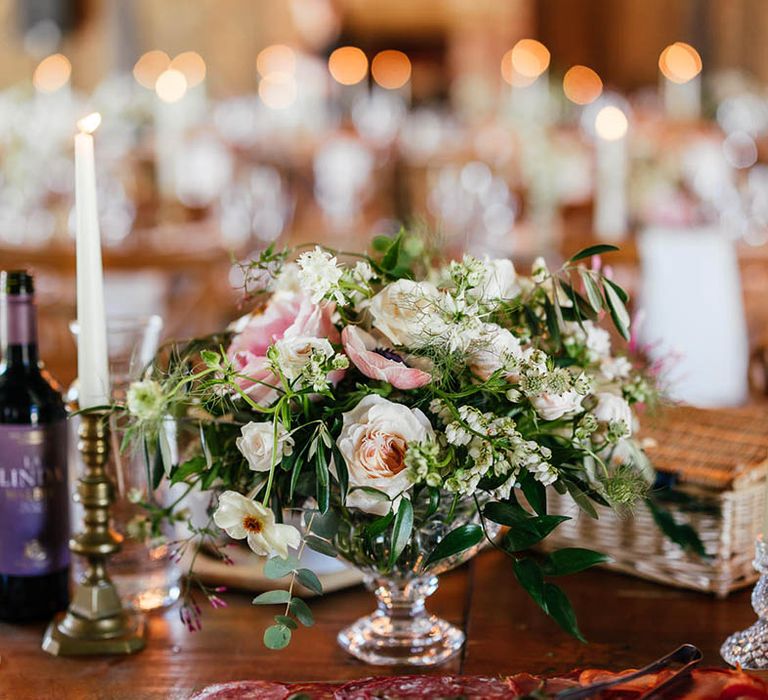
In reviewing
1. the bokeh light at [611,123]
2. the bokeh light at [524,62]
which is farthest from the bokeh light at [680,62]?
the bokeh light at [611,123]

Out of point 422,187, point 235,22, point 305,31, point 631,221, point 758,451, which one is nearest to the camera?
point 758,451

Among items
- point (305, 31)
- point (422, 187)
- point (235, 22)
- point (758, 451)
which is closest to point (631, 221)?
point (422, 187)

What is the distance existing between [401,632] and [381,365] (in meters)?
0.28

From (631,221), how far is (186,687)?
3.27m

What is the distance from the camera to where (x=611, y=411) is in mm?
931

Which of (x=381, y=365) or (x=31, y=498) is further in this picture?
(x=31, y=498)

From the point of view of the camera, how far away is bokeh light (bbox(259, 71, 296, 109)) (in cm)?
654

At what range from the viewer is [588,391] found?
88 centimetres

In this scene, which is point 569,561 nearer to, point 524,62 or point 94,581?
point 94,581

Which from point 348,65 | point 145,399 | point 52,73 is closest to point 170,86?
point 52,73

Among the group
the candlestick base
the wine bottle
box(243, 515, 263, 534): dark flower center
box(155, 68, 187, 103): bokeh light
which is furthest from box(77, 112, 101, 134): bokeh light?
box(155, 68, 187, 103): bokeh light

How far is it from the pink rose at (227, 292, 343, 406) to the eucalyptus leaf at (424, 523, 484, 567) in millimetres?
151

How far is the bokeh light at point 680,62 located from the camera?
7680 mm

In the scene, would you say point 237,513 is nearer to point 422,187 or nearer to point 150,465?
point 150,465
